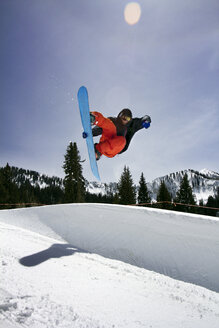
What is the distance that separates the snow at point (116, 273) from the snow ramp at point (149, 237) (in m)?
0.02

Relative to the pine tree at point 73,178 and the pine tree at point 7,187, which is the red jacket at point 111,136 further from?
the pine tree at point 7,187

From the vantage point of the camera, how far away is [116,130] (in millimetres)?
5367

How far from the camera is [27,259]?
3.38 meters

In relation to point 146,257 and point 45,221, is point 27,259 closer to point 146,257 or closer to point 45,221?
point 146,257

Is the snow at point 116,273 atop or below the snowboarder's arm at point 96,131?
below

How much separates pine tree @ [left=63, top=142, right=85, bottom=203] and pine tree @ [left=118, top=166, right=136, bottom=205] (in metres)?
5.43

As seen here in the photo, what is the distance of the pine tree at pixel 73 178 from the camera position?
855 inches

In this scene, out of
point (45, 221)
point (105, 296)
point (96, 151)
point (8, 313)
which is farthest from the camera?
point (45, 221)

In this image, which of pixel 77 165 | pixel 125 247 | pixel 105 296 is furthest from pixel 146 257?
pixel 77 165

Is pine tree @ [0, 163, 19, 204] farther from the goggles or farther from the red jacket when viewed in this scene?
the goggles

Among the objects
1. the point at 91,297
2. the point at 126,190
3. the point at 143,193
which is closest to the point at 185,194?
the point at 143,193

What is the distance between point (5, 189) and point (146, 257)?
30.9 metres

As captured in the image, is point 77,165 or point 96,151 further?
point 77,165

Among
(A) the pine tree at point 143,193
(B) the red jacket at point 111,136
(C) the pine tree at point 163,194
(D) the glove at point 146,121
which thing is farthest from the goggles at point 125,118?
(C) the pine tree at point 163,194
